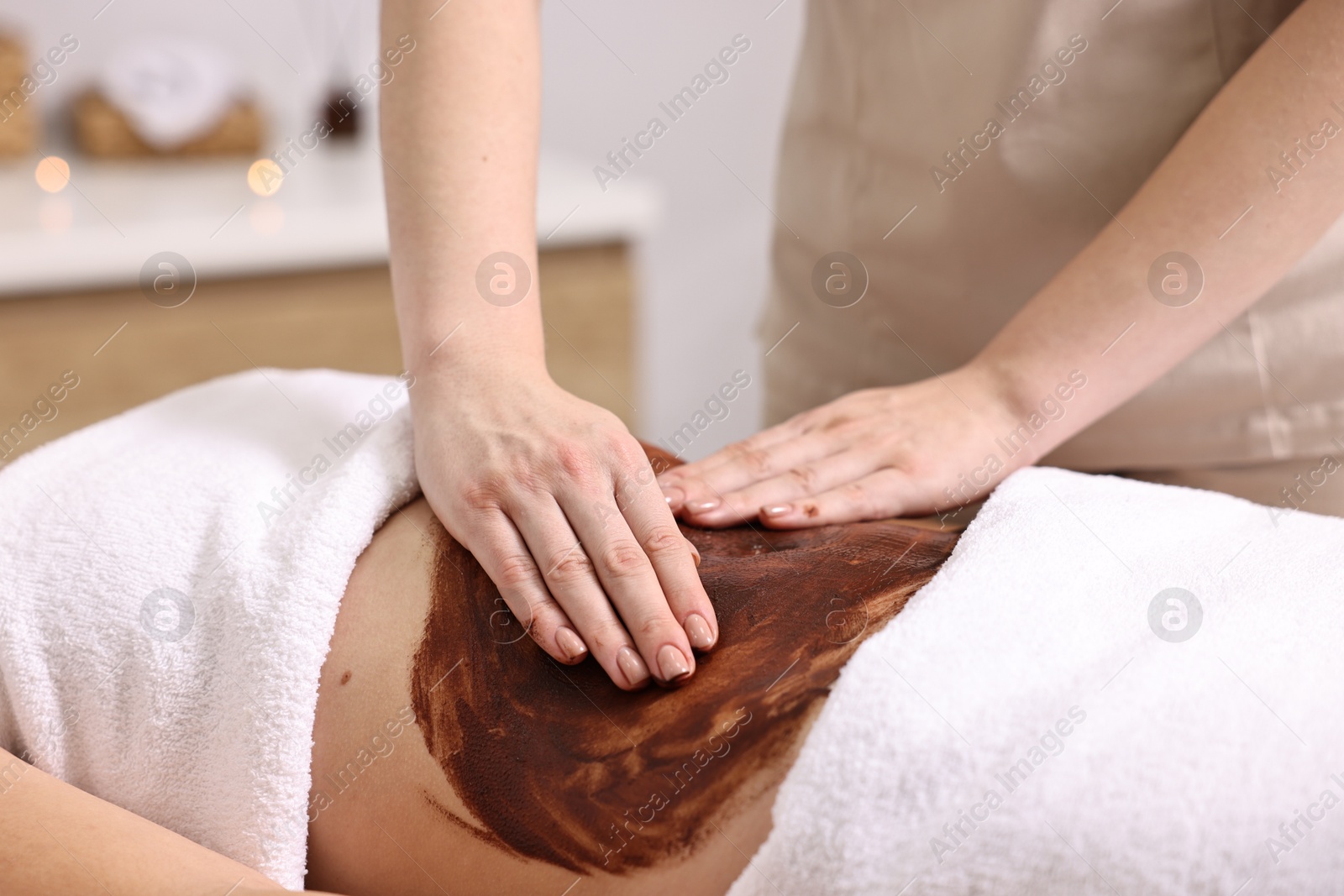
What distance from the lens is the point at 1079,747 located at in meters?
0.48

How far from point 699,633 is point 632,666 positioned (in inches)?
1.7

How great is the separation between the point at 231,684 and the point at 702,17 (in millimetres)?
2276

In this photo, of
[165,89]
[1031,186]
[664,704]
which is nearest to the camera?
[664,704]

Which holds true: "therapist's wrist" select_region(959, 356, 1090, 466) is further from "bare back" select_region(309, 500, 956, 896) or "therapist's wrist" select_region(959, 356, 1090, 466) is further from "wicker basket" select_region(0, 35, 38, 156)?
"wicker basket" select_region(0, 35, 38, 156)

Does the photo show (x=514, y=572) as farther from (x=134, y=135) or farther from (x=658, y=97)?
(x=658, y=97)

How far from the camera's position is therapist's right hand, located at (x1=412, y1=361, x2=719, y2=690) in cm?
62

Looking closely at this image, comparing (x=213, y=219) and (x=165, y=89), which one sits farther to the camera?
(x=165, y=89)

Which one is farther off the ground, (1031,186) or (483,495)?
(1031,186)

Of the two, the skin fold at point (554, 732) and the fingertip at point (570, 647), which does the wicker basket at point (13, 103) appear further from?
the fingertip at point (570, 647)

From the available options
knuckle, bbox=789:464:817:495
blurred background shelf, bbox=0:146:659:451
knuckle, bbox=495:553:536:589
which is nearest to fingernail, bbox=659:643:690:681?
knuckle, bbox=495:553:536:589

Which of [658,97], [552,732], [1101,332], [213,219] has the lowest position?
[213,219]

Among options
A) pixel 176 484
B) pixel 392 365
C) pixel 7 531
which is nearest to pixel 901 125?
pixel 176 484

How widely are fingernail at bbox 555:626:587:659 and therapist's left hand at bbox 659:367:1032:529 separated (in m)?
0.14

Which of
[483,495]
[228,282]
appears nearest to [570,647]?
[483,495]
